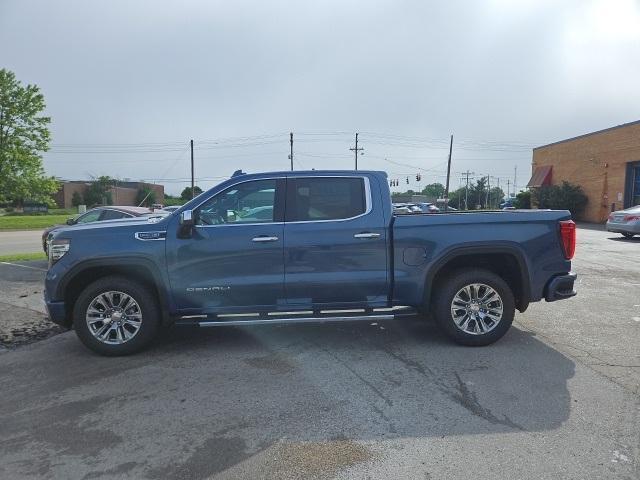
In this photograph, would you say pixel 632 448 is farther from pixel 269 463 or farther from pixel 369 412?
pixel 269 463

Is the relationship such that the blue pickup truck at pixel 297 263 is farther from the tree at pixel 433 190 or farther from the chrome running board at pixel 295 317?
the tree at pixel 433 190

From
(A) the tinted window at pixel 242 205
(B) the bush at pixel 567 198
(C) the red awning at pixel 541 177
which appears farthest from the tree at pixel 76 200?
(A) the tinted window at pixel 242 205

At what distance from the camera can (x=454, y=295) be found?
533 cm

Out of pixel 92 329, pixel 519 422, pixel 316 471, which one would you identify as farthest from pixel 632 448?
pixel 92 329

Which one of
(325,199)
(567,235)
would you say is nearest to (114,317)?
(325,199)

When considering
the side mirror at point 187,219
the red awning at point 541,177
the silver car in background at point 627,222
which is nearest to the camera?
the side mirror at point 187,219

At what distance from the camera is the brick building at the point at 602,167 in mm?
31156

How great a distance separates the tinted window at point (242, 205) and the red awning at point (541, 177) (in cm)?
3975

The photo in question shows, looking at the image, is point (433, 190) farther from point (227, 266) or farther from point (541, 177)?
point (227, 266)

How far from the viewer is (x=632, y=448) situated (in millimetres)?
3227

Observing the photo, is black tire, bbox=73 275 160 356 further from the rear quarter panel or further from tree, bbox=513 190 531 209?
tree, bbox=513 190 531 209

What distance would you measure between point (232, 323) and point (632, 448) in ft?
11.9

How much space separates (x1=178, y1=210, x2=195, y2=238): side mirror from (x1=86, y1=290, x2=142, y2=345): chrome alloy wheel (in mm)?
911

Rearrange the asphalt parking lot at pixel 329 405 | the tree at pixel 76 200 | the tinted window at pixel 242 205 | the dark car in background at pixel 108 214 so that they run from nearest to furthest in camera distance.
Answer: the asphalt parking lot at pixel 329 405 → the tinted window at pixel 242 205 → the dark car in background at pixel 108 214 → the tree at pixel 76 200
